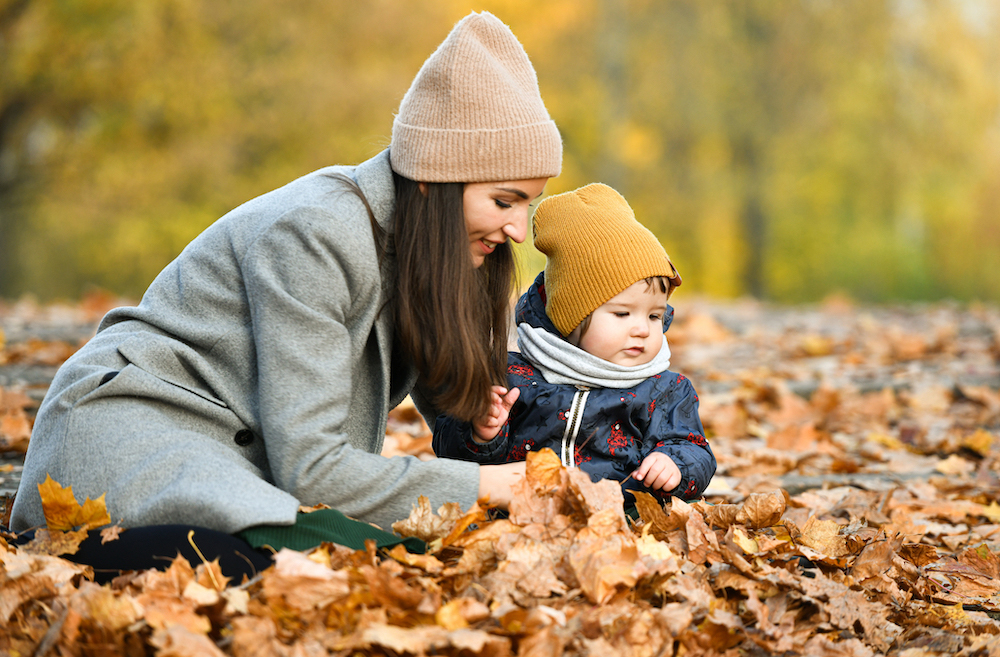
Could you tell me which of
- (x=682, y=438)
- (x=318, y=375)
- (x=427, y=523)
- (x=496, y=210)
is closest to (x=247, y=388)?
(x=318, y=375)

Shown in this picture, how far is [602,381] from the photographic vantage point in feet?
8.43

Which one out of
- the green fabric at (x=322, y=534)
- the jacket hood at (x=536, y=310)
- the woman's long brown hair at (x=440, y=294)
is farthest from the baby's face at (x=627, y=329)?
the green fabric at (x=322, y=534)

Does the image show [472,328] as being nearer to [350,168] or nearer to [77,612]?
[350,168]

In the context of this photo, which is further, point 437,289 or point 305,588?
point 437,289

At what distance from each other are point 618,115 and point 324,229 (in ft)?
55.5

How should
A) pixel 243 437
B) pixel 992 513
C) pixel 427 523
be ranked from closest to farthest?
pixel 427 523 → pixel 243 437 → pixel 992 513

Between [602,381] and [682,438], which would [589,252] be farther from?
[682,438]

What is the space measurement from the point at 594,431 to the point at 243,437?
967 millimetres

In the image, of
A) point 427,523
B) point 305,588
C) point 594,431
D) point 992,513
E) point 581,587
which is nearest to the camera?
point 305,588

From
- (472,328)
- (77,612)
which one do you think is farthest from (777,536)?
(77,612)

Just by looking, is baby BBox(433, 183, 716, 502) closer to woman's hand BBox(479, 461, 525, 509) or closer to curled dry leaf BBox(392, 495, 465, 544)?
woman's hand BBox(479, 461, 525, 509)

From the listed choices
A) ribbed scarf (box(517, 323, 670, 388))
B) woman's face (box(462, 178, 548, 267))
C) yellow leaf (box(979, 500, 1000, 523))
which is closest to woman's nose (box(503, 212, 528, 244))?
woman's face (box(462, 178, 548, 267))

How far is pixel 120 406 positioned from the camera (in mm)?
2123

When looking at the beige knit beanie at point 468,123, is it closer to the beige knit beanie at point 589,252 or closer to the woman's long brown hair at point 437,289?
the woman's long brown hair at point 437,289
